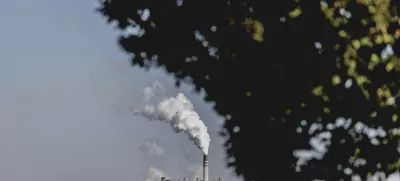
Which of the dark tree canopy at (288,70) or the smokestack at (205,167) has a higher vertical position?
the smokestack at (205,167)

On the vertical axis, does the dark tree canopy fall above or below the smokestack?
below

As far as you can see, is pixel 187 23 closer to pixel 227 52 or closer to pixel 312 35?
pixel 227 52

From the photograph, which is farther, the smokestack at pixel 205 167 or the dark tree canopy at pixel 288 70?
the smokestack at pixel 205 167

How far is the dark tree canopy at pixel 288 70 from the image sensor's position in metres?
13.4

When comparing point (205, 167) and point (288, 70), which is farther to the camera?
point (205, 167)

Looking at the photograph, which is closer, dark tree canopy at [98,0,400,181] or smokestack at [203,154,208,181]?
dark tree canopy at [98,0,400,181]

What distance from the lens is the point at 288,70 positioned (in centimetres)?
1396

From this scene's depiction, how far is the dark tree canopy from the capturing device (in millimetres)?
13422

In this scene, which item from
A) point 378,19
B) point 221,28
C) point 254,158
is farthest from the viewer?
point 254,158

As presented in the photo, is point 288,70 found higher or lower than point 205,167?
lower

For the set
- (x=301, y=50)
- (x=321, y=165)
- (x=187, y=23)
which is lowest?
(x=321, y=165)

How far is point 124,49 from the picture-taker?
1596 cm

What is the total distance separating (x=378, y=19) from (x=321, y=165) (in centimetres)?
316

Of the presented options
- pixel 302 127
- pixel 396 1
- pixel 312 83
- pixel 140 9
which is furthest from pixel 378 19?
pixel 140 9
